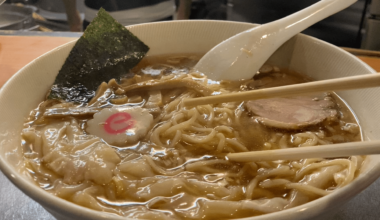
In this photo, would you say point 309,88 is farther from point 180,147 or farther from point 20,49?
point 20,49

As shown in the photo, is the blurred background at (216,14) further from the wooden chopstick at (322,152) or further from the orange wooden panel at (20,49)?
the wooden chopstick at (322,152)

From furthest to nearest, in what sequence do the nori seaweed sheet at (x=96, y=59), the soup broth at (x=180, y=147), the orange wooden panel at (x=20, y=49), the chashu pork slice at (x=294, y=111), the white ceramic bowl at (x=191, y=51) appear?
the orange wooden panel at (x=20, y=49) → the nori seaweed sheet at (x=96, y=59) → the chashu pork slice at (x=294, y=111) → the soup broth at (x=180, y=147) → the white ceramic bowl at (x=191, y=51)

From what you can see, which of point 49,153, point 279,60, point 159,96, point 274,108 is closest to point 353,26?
point 279,60

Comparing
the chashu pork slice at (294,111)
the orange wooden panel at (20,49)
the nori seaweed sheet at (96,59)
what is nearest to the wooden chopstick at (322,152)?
the chashu pork slice at (294,111)

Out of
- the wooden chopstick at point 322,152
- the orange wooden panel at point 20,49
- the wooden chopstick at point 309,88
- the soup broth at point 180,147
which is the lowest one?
the soup broth at point 180,147

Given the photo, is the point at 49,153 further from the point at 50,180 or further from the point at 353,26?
the point at 353,26

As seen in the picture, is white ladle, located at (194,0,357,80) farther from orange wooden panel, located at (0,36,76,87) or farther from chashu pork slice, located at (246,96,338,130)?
orange wooden panel, located at (0,36,76,87)

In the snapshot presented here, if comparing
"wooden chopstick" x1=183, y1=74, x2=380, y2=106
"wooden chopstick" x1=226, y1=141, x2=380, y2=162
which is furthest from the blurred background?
"wooden chopstick" x1=226, y1=141, x2=380, y2=162
